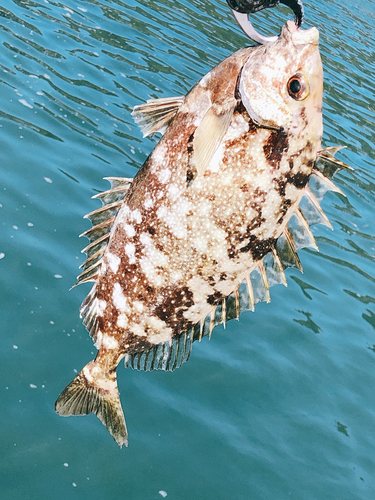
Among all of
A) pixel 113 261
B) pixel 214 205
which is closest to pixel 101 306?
pixel 113 261

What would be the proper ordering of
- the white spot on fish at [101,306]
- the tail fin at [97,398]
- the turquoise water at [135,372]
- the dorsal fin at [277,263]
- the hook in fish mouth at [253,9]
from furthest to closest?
1. the turquoise water at [135,372]
2. the tail fin at [97,398]
3. the white spot on fish at [101,306]
4. the dorsal fin at [277,263]
5. the hook in fish mouth at [253,9]

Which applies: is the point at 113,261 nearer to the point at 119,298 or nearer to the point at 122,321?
the point at 119,298

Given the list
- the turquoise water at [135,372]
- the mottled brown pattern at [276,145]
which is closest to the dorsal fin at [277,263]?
the mottled brown pattern at [276,145]

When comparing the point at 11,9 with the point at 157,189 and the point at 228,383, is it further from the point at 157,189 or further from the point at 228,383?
the point at 157,189

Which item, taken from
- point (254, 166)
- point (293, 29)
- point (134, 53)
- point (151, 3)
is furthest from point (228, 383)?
point (151, 3)

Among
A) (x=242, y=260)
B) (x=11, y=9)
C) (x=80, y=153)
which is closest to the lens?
(x=242, y=260)

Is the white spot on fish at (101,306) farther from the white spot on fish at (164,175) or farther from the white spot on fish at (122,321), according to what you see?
the white spot on fish at (164,175)
